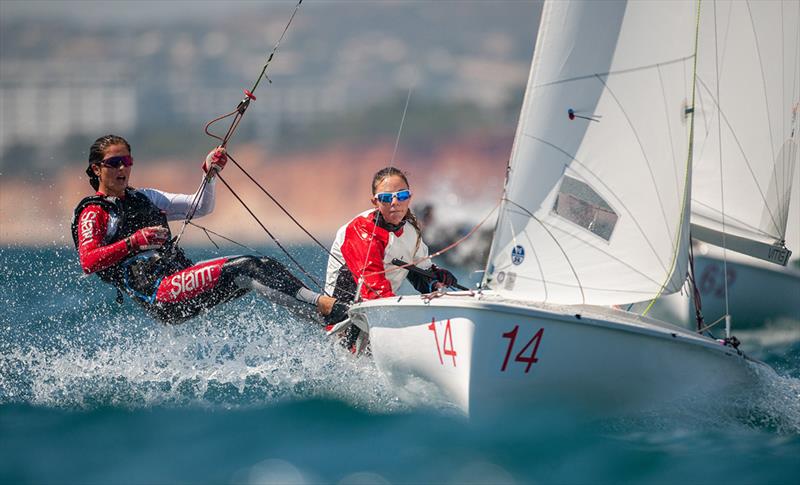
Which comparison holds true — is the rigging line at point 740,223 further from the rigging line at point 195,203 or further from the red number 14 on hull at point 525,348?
the rigging line at point 195,203

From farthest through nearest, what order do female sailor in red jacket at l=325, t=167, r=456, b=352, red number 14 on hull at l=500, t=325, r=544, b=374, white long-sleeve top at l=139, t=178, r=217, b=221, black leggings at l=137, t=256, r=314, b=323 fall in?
white long-sleeve top at l=139, t=178, r=217, b=221, black leggings at l=137, t=256, r=314, b=323, female sailor in red jacket at l=325, t=167, r=456, b=352, red number 14 on hull at l=500, t=325, r=544, b=374

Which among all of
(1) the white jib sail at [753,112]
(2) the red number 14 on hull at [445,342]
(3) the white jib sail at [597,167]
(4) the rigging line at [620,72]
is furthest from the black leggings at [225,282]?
(1) the white jib sail at [753,112]

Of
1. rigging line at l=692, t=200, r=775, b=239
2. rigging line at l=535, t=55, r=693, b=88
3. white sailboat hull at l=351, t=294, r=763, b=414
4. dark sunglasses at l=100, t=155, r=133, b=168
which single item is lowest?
white sailboat hull at l=351, t=294, r=763, b=414

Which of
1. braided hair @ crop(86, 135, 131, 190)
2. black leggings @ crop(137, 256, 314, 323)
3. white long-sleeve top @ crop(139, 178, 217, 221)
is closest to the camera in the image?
black leggings @ crop(137, 256, 314, 323)

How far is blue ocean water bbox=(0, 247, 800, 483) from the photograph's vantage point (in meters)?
4.07

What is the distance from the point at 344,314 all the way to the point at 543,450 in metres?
1.27

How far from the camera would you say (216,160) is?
202 inches

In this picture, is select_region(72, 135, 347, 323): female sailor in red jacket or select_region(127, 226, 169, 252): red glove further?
select_region(72, 135, 347, 323): female sailor in red jacket

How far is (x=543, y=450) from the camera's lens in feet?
13.7

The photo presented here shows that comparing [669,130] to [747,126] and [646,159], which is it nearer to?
[646,159]

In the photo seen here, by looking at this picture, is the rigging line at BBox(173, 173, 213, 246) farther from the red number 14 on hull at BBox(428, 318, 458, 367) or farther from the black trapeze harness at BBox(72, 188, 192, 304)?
the red number 14 on hull at BBox(428, 318, 458, 367)

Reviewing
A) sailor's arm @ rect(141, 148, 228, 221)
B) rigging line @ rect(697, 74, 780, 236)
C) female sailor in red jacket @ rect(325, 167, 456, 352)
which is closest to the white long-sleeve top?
sailor's arm @ rect(141, 148, 228, 221)

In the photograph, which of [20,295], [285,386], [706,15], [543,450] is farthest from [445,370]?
[20,295]

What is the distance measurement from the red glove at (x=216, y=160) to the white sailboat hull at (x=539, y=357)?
49.6 inches
